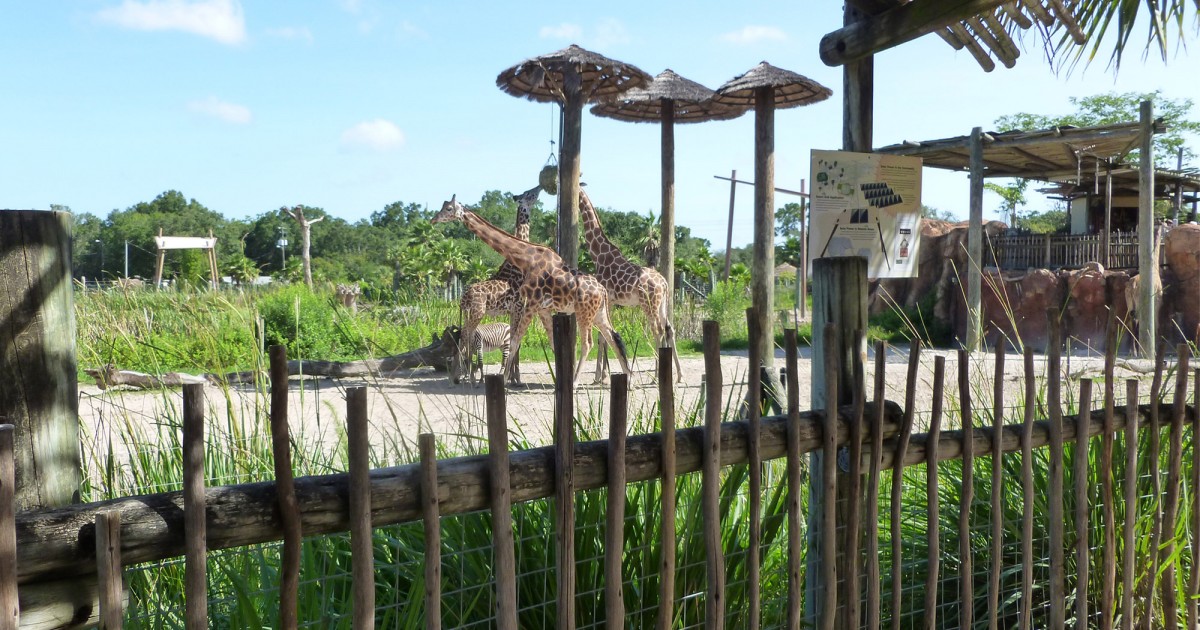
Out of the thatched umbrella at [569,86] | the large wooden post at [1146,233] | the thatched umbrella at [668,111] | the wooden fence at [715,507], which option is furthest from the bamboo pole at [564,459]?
the large wooden post at [1146,233]

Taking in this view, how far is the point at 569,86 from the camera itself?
8391 millimetres

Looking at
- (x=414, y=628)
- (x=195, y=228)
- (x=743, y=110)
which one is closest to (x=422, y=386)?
(x=743, y=110)

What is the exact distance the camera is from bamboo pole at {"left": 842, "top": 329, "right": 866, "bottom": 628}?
2.19 m

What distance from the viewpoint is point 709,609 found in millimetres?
2004

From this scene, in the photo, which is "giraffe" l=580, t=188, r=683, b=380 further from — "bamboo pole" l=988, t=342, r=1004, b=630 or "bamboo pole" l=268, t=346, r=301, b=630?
"bamboo pole" l=268, t=346, r=301, b=630

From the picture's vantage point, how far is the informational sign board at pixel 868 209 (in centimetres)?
330

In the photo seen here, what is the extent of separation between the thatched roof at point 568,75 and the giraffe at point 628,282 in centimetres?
112

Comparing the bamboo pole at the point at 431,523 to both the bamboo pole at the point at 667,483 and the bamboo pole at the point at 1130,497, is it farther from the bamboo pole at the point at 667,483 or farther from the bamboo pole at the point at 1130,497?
the bamboo pole at the point at 1130,497

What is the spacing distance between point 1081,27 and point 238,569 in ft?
11.0

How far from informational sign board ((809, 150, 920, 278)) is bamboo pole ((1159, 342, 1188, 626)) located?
949mm

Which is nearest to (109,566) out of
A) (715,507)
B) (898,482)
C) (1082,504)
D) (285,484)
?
(285,484)

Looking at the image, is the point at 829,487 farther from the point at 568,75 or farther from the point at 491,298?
the point at 491,298

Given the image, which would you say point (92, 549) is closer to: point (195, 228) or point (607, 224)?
point (607, 224)

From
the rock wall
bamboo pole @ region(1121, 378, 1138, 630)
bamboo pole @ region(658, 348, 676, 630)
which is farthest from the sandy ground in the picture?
the rock wall
